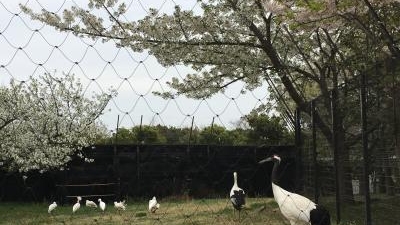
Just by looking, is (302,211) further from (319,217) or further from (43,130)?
(43,130)

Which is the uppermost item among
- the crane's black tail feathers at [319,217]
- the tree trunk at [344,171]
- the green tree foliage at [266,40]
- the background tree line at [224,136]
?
the green tree foliage at [266,40]

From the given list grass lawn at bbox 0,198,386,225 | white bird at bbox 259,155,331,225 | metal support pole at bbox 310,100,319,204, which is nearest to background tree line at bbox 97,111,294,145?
grass lawn at bbox 0,198,386,225

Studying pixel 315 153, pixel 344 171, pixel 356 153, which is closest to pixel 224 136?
pixel 315 153

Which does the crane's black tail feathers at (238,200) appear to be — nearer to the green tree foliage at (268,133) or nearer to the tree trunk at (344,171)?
the tree trunk at (344,171)

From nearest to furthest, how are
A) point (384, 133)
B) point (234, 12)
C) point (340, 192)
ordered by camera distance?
point (384, 133)
point (340, 192)
point (234, 12)

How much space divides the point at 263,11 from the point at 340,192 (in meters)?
2.60

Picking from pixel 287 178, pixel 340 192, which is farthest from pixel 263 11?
pixel 287 178

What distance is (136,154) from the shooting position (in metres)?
11.5

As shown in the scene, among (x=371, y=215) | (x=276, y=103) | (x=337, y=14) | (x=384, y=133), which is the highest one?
(x=337, y=14)

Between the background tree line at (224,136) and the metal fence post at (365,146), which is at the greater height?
the background tree line at (224,136)

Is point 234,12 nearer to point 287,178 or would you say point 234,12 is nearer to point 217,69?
point 217,69

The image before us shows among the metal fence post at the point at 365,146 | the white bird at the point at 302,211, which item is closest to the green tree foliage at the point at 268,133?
the white bird at the point at 302,211

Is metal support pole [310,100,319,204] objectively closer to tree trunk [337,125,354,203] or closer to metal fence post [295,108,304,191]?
tree trunk [337,125,354,203]

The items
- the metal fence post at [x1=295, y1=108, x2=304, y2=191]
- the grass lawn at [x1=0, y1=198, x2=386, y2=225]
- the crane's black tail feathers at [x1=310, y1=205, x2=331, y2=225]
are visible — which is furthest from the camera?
the metal fence post at [x1=295, y1=108, x2=304, y2=191]
